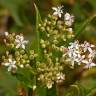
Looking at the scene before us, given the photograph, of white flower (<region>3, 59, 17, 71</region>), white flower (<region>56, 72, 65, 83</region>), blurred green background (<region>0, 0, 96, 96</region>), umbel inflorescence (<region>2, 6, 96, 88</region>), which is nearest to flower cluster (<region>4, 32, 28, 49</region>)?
umbel inflorescence (<region>2, 6, 96, 88</region>)

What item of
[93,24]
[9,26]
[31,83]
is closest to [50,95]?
[31,83]

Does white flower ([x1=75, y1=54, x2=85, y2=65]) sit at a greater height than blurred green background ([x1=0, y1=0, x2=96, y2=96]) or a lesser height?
lesser

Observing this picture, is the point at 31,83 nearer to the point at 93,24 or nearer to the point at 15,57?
the point at 15,57

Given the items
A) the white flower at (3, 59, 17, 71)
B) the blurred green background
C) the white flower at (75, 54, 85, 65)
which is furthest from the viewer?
the blurred green background

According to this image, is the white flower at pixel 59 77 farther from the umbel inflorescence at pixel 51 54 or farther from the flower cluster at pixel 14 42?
the flower cluster at pixel 14 42

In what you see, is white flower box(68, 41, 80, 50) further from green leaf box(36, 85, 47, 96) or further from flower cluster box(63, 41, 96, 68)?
green leaf box(36, 85, 47, 96)

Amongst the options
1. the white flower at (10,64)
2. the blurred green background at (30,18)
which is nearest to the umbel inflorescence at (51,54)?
the white flower at (10,64)

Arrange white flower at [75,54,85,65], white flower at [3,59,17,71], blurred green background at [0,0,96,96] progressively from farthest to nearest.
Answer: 1. blurred green background at [0,0,96,96]
2. white flower at [75,54,85,65]
3. white flower at [3,59,17,71]

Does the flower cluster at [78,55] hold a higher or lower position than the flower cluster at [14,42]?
lower
